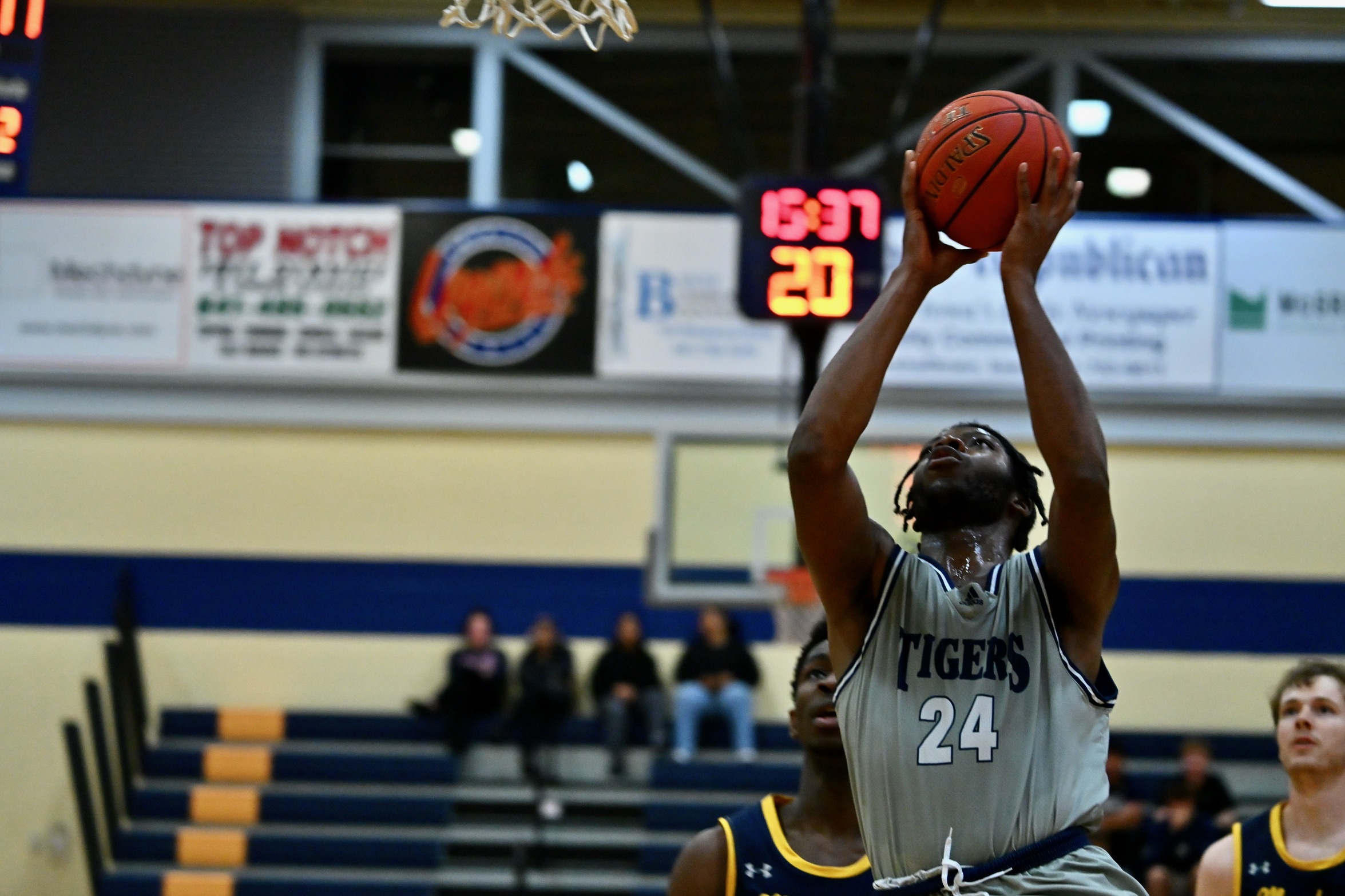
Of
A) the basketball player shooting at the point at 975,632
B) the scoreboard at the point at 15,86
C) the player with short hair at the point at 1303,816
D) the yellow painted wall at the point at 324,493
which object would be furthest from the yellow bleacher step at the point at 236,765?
the basketball player shooting at the point at 975,632

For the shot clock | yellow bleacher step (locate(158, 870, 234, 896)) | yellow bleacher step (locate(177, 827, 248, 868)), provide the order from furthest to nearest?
yellow bleacher step (locate(177, 827, 248, 868))
yellow bleacher step (locate(158, 870, 234, 896))
the shot clock

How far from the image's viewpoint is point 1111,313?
453 inches

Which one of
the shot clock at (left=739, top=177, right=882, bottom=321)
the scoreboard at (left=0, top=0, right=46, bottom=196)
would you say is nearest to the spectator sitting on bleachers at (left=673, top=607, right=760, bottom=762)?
the shot clock at (left=739, top=177, right=882, bottom=321)

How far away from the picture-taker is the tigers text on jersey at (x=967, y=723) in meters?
2.11

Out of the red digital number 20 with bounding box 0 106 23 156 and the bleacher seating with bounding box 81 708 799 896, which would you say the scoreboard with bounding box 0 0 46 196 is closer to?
the red digital number 20 with bounding box 0 106 23 156

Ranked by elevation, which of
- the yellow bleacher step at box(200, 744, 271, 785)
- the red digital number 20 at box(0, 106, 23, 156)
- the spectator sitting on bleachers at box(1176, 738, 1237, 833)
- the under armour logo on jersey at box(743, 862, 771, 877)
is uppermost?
the red digital number 20 at box(0, 106, 23, 156)

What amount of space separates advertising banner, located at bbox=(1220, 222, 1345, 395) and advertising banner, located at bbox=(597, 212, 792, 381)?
340 cm

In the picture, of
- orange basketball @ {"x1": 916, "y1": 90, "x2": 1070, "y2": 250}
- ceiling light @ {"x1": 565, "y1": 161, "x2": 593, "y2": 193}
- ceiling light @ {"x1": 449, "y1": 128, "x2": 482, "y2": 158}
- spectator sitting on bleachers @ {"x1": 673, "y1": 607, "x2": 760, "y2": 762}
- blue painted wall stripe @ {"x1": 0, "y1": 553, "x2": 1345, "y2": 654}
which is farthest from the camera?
ceiling light @ {"x1": 565, "y1": 161, "x2": 593, "y2": 193}

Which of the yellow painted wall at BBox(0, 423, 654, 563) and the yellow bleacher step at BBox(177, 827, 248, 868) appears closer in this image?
the yellow bleacher step at BBox(177, 827, 248, 868)

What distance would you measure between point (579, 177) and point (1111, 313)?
4663mm

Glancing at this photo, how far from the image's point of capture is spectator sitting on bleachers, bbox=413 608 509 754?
453 inches

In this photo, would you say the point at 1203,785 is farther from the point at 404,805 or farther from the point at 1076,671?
the point at 1076,671

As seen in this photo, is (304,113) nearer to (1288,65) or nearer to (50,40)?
(50,40)

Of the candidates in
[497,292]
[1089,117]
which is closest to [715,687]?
[497,292]
